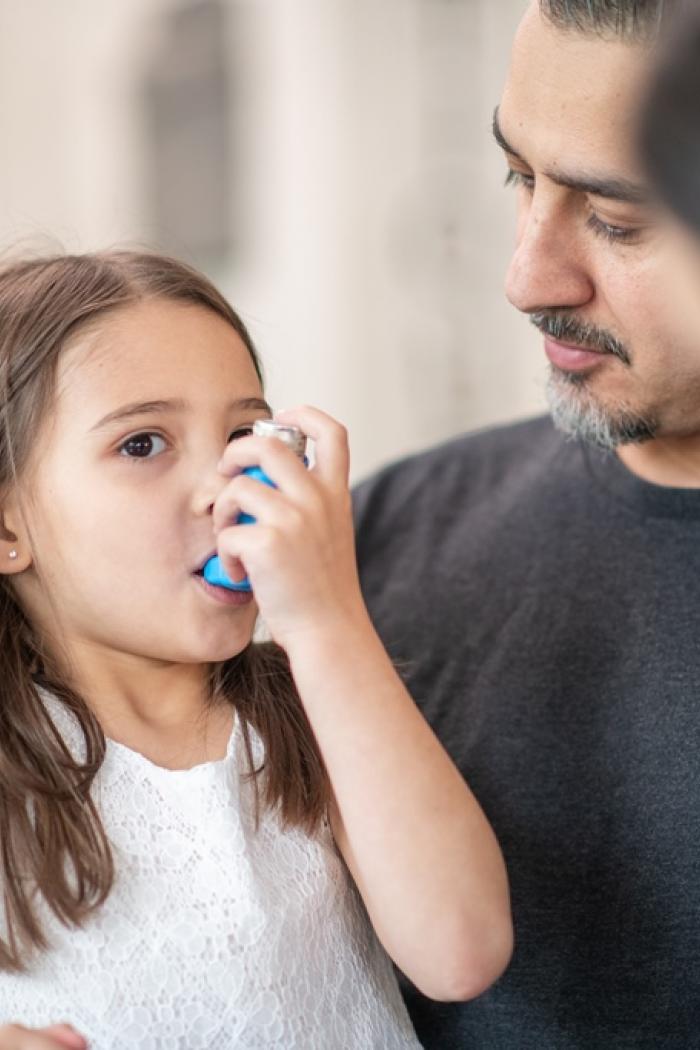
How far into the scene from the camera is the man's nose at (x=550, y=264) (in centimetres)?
132

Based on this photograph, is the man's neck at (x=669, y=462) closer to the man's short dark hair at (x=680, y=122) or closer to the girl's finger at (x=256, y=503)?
the girl's finger at (x=256, y=503)

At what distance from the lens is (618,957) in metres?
1.24

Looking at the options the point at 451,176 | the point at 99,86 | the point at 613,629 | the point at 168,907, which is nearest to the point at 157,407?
the point at 168,907

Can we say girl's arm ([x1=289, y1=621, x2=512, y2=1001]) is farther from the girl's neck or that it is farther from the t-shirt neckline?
the t-shirt neckline

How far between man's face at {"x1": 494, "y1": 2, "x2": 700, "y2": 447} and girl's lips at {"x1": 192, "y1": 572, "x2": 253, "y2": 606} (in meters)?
0.42

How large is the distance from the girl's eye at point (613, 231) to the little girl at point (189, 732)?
36 centimetres

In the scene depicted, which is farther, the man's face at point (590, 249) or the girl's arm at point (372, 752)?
the man's face at point (590, 249)

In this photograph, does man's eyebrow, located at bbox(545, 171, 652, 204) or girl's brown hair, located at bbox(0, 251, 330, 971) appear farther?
man's eyebrow, located at bbox(545, 171, 652, 204)

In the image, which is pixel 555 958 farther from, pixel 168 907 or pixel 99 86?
pixel 99 86

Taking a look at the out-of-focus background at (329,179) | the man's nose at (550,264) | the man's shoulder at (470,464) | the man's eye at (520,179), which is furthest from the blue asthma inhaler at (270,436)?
the out-of-focus background at (329,179)

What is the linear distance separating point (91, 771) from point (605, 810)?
1.61 feet

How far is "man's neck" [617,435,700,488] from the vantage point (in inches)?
56.4

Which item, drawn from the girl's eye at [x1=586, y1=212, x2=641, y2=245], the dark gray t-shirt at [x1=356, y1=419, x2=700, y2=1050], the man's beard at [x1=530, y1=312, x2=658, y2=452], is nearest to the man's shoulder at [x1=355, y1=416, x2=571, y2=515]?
the dark gray t-shirt at [x1=356, y1=419, x2=700, y2=1050]

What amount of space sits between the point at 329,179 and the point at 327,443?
394cm
